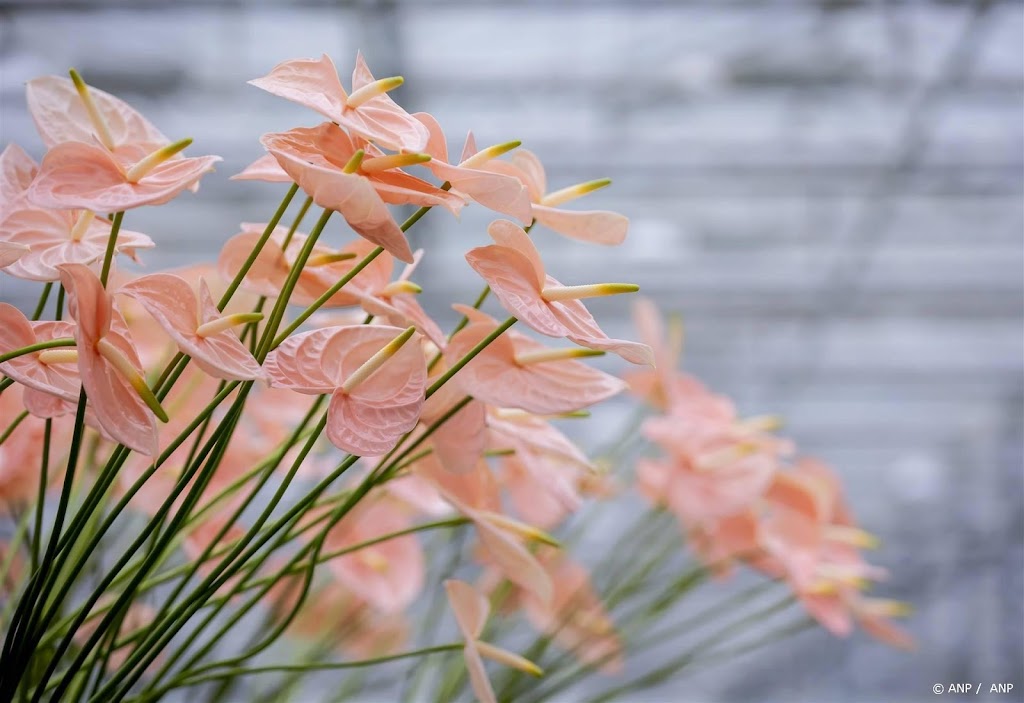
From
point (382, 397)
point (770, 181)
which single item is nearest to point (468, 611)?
point (382, 397)

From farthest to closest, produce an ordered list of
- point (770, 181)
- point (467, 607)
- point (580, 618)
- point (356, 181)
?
1. point (770, 181)
2. point (580, 618)
3. point (467, 607)
4. point (356, 181)

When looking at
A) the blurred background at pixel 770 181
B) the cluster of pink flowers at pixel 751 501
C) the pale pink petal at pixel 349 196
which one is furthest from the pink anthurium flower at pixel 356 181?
the blurred background at pixel 770 181

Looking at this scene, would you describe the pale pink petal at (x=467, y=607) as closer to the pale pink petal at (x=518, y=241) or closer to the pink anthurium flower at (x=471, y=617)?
the pink anthurium flower at (x=471, y=617)

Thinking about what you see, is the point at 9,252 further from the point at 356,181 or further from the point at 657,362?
the point at 657,362

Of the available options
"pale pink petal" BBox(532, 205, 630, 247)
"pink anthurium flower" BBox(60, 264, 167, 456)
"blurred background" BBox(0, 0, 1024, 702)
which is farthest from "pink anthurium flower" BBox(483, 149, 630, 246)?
"blurred background" BBox(0, 0, 1024, 702)

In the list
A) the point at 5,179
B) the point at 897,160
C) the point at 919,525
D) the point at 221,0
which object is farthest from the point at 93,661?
the point at 919,525

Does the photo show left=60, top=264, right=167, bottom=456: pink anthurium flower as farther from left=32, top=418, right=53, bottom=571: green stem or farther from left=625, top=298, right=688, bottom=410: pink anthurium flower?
left=625, top=298, right=688, bottom=410: pink anthurium flower
